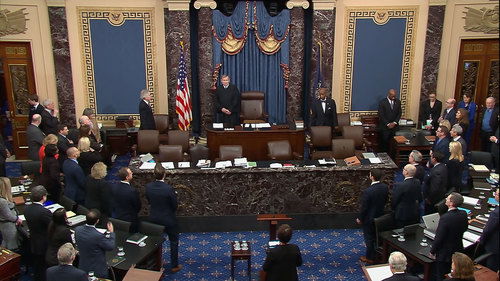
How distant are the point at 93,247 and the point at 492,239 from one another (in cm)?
442

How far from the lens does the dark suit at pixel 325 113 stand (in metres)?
11.0

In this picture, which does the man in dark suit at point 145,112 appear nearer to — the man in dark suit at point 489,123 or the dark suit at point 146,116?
the dark suit at point 146,116

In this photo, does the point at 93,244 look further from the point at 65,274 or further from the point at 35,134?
Answer: the point at 35,134

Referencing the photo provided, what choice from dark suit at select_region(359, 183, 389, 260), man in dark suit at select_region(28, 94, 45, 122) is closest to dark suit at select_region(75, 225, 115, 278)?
dark suit at select_region(359, 183, 389, 260)

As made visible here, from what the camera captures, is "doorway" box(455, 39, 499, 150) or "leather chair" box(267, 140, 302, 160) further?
"doorway" box(455, 39, 499, 150)

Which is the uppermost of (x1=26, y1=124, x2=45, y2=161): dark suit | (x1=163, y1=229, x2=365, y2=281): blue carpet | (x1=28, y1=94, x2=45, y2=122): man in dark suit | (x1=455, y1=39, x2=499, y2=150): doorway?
(x1=455, y1=39, x2=499, y2=150): doorway

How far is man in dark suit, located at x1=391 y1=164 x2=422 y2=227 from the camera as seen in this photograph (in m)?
6.84

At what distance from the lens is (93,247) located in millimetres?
5594

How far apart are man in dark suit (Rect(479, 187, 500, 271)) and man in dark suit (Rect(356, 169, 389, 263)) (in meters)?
1.39

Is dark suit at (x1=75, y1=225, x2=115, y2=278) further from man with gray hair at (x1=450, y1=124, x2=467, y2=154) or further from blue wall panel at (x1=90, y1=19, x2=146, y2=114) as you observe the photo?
blue wall panel at (x1=90, y1=19, x2=146, y2=114)

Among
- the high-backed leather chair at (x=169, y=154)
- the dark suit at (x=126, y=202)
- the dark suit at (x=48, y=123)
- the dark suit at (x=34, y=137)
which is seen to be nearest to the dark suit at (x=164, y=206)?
the dark suit at (x=126, y=202)

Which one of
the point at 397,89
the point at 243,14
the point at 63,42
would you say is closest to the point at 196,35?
the point at 243,14

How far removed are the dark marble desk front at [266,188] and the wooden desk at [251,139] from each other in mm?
2274

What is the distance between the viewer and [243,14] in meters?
11.3
